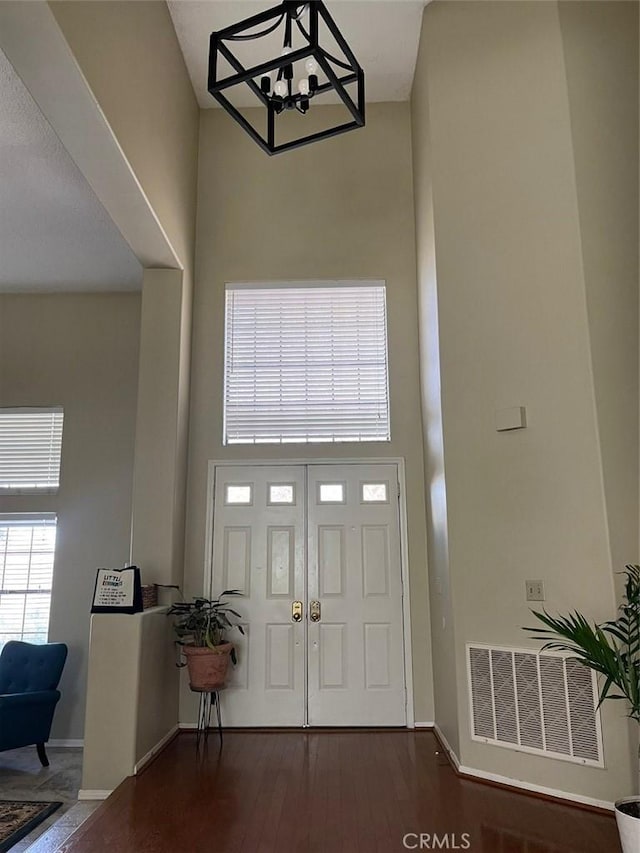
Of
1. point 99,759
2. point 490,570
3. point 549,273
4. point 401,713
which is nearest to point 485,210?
point 549,273

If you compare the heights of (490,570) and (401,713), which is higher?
(490,570)

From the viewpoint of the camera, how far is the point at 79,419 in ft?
21.0

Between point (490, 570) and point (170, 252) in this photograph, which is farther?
point (170, 252)

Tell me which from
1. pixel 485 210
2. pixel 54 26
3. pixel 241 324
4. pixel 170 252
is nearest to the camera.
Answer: pixel 54 26

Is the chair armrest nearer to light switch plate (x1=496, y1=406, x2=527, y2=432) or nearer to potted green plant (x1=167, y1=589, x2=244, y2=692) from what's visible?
potted green plant (x1=167, y1=589, x2=244, y2=692)

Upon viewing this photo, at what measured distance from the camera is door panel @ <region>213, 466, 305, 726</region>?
192 inches

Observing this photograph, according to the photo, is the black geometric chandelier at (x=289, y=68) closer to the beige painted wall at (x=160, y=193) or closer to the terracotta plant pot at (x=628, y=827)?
the beige painted wall at (x=160, y=193)

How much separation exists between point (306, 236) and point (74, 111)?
2629 millimetres

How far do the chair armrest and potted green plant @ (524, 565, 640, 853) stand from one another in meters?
4.24

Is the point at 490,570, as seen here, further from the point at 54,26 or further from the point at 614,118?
the point at 54,26

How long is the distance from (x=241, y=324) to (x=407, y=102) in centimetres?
Answer: 269

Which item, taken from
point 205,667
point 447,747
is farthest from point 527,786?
point 205,667

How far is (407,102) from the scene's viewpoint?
5.82m

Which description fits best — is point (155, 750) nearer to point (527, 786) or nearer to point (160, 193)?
point (527, 786)
